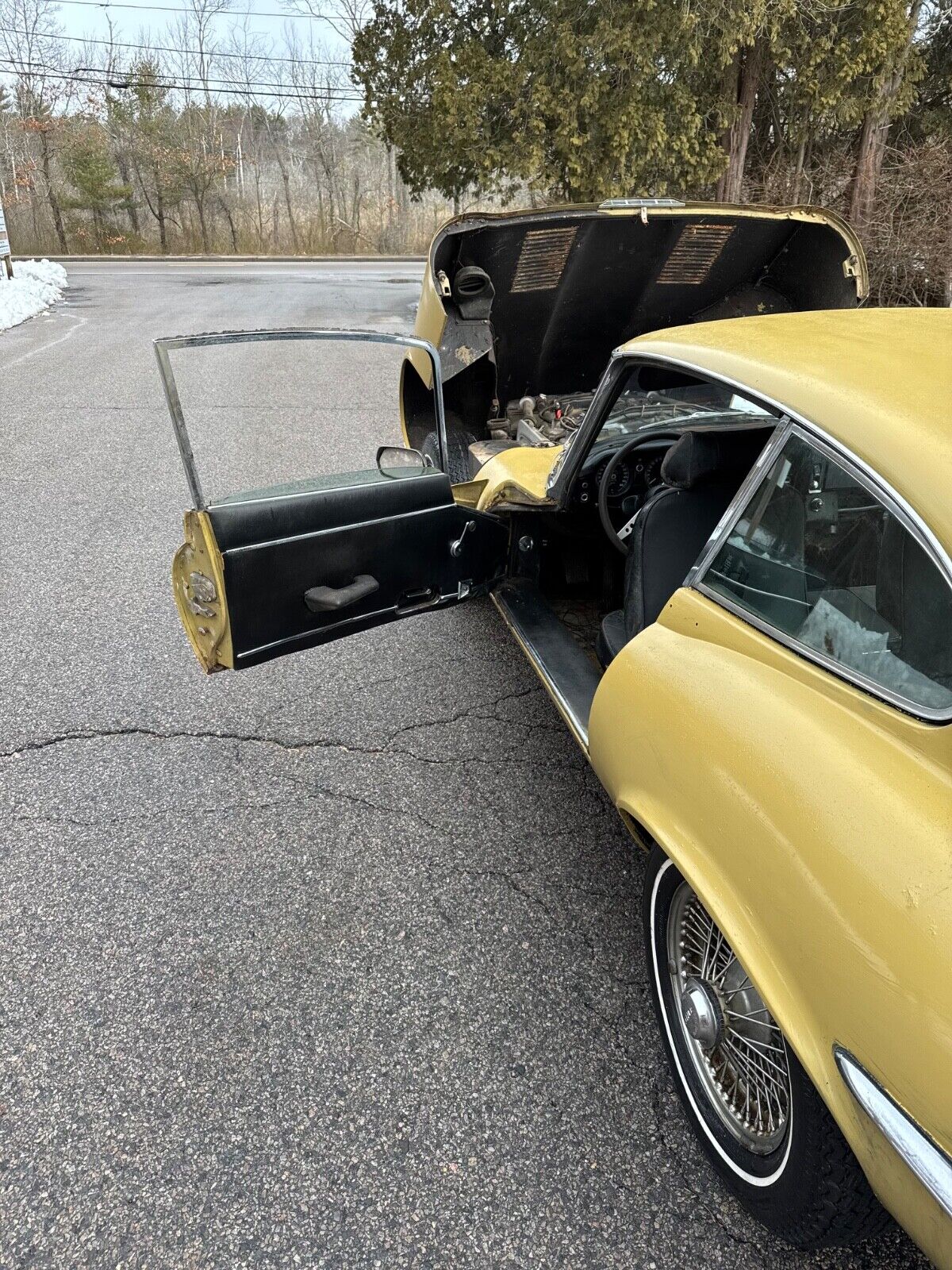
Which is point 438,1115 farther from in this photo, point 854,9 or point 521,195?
point 521,195

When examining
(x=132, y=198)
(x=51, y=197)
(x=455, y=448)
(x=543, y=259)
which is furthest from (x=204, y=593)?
(x=51, y=197)

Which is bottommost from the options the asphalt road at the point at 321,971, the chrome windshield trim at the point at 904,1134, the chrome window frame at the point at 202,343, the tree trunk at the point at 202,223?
the asphalt road at the point at 321,971

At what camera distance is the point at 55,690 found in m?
3.54

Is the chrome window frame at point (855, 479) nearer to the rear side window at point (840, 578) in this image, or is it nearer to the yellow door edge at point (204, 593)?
the rear side window at point (840, 578)

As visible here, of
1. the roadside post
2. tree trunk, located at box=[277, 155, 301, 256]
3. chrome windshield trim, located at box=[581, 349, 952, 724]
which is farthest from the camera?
tree trunk, located at box=[277, 155, 301, 256]

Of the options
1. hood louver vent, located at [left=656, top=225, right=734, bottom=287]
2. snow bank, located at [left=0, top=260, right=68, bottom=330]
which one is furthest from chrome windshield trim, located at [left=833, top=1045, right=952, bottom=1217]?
snow bank, located at [left=0, top=260, right=68, bottom=330]

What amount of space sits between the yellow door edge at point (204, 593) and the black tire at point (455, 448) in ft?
6.66

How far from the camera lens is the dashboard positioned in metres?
3.20

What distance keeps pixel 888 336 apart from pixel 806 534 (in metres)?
0.67

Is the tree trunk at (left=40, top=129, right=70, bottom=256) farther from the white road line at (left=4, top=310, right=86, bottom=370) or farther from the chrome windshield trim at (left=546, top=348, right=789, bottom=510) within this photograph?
the chrome windshield trim at (left=546, top=348, right=789, bottom=510)

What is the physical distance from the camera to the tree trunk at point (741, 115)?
10641 mm

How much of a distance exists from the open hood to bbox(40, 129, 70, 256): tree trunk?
31.0 meters

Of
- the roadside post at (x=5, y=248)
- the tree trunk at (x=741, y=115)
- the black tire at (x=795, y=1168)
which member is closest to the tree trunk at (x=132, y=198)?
the roadside post at (x=5, y=248)

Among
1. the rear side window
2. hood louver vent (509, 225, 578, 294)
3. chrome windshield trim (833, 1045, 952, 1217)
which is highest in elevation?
hood louver vent (509, 225, 578, 294)
